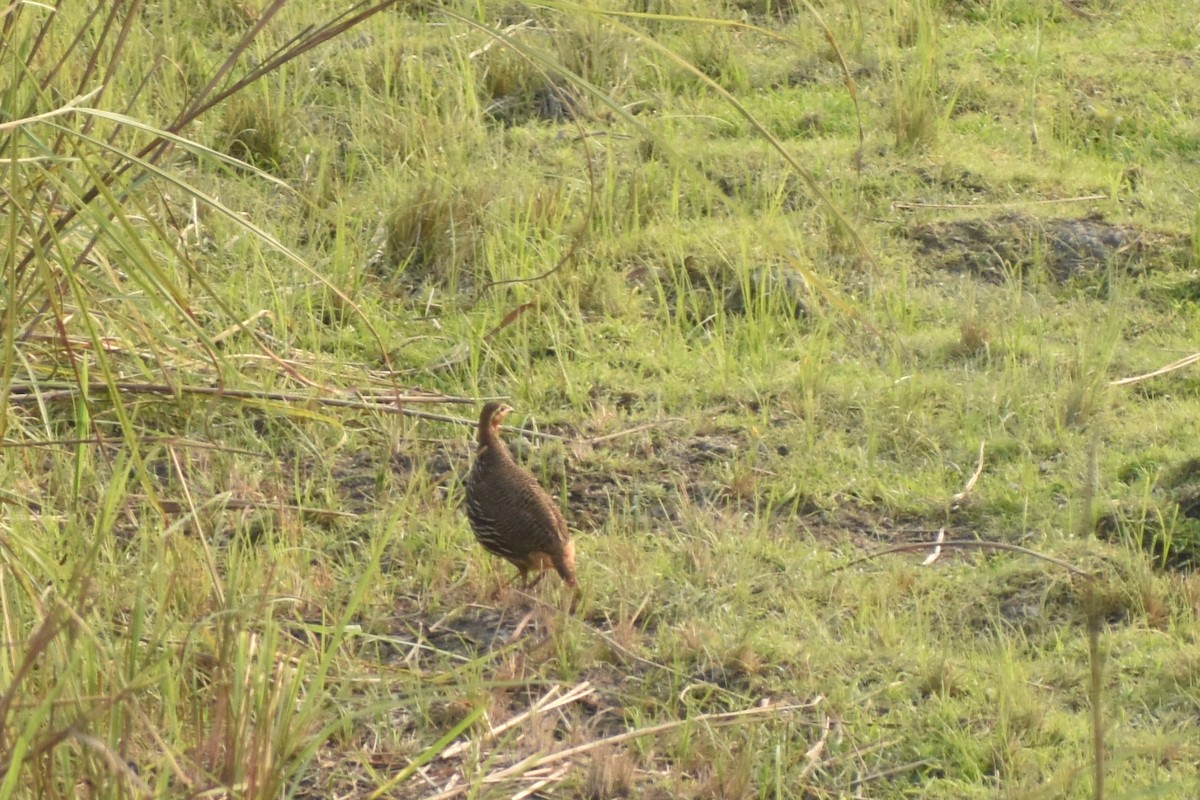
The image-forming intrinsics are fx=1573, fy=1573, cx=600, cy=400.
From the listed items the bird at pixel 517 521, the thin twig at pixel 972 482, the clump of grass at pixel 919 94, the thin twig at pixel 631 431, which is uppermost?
the clump of grass at pixel 919 94

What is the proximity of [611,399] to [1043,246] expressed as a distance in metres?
1.80

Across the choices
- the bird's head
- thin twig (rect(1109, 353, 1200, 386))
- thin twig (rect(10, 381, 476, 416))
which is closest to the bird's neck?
the bird's head

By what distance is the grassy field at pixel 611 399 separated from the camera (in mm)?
2691

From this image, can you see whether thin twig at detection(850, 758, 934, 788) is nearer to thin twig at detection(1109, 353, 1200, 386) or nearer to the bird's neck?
the bird's neck

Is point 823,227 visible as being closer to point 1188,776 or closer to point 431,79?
point 431,79

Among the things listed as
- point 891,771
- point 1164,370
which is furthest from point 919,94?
point 891,771

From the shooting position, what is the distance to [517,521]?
3.78 meters

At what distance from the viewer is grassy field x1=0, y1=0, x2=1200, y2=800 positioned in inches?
106

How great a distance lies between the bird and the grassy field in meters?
0.10

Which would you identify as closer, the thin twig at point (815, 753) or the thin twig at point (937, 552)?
the thin twig at point (815, 753)

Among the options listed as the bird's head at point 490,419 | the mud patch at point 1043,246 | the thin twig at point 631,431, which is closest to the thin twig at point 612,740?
the bird's head at point 490,419

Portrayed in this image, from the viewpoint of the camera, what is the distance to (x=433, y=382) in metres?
4.95

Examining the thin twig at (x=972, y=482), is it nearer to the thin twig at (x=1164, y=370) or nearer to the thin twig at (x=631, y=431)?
the thin twig at (x=1164, y=370)

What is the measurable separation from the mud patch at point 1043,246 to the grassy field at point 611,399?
0.07 feet
